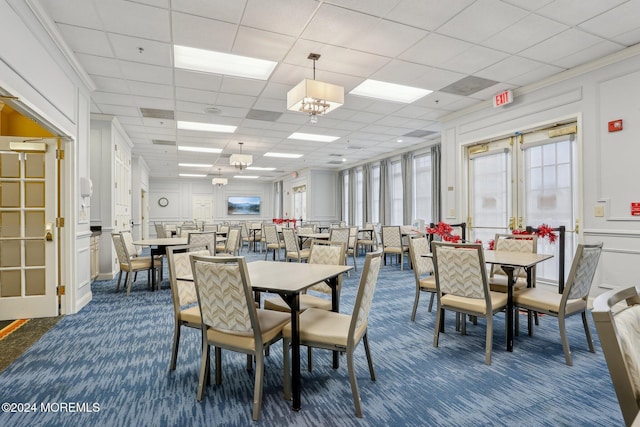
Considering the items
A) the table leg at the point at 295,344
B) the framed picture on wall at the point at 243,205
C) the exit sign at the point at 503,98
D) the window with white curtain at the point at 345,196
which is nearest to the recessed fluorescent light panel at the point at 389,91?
the exit sign at the point at 503,98

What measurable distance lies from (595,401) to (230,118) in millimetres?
6215

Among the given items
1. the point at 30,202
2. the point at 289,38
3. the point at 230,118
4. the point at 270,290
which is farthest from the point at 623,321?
the point at 230,118

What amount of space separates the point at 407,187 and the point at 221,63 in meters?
6.73

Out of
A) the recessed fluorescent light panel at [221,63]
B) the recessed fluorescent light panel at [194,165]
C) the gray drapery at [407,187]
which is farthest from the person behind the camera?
the recessed fluorescent light panel at [194,165]

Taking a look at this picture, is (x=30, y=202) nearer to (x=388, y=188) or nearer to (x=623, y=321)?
(x=623, y=321)

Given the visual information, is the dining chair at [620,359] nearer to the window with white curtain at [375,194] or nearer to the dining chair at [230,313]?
the dining chair at [230,313]

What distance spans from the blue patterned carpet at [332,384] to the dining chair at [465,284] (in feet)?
1.12

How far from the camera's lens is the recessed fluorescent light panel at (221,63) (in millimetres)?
4039

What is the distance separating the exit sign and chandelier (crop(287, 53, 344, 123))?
2.73m

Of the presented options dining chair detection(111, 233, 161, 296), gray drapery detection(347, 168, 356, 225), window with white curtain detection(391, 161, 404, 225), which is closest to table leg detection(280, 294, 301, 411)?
dining chair detection(111, 233, 161, 296)

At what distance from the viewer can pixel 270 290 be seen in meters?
2.03

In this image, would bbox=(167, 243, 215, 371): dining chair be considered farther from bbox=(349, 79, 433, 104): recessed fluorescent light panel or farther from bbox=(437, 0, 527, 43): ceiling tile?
bbox=(349, 79, 433, 104): recessed fluorescent light panel

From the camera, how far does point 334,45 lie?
3.75 m

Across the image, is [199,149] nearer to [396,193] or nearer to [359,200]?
[359,200]
